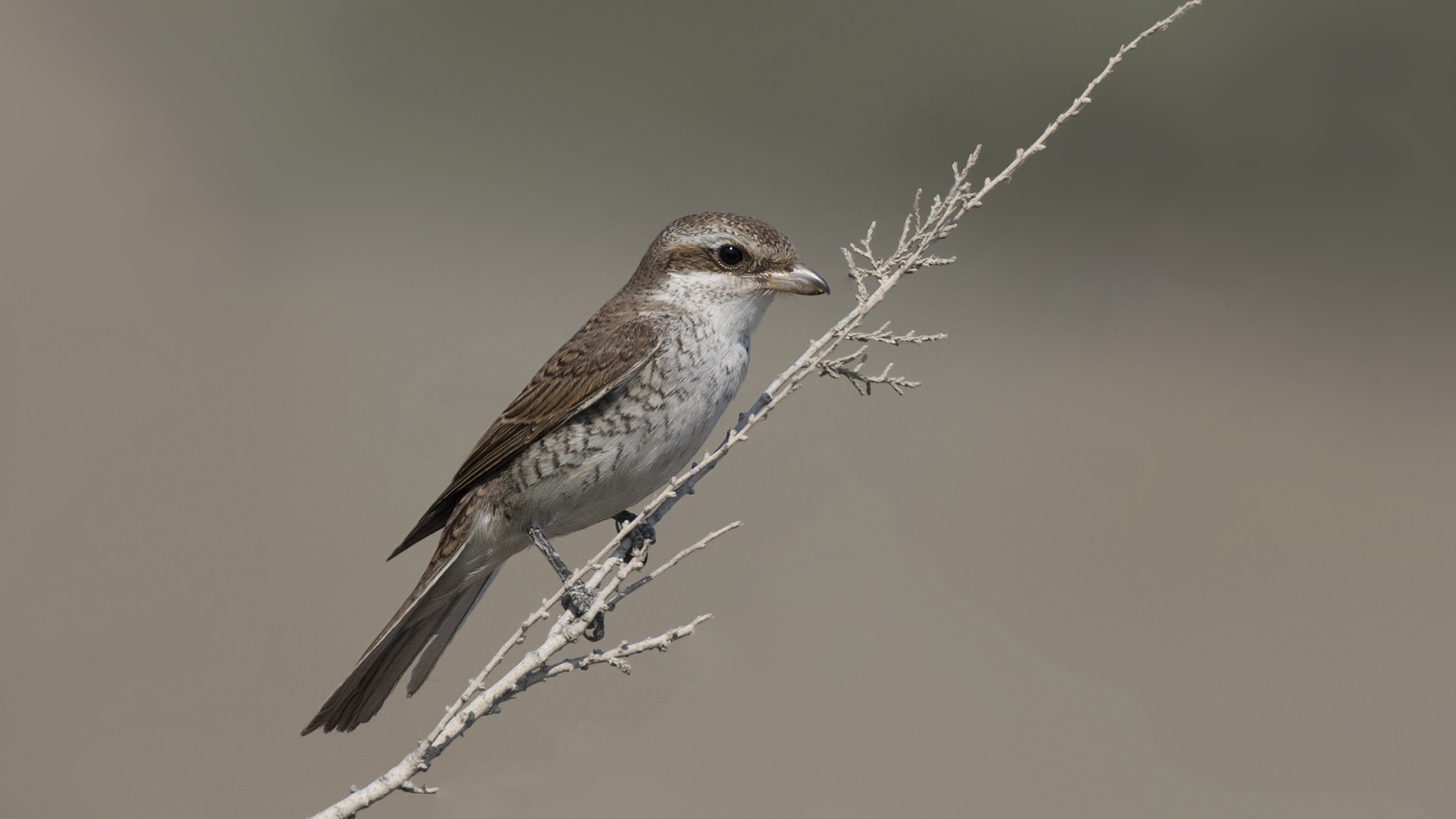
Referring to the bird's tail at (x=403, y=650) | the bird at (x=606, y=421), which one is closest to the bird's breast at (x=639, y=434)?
the bird at (x=606, y=421)

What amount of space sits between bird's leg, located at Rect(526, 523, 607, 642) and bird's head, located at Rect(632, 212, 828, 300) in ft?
2.30

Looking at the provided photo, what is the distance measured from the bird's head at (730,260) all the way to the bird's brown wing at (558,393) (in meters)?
0.19

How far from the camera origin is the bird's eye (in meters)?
2.78

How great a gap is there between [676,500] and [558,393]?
578 millimetres

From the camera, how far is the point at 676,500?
234 cm

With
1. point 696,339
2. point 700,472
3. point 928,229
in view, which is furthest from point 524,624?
point 928,229

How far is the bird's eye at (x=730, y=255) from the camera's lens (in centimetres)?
278

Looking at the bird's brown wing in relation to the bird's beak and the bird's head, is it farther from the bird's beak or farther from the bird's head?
the bird's beak

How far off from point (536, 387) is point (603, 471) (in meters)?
0.32

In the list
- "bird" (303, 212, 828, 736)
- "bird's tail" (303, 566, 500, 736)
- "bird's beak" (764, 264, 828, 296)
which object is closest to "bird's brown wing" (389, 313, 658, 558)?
"bird" (303, 212, 828, 736)

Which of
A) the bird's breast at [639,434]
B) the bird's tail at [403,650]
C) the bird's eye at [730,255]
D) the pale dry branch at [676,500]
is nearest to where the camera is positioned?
the pale dry branch at [676,500]

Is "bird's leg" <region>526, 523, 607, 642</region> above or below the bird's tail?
above

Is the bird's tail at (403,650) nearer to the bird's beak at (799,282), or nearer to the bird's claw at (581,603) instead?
the bird's claw at (581,603)

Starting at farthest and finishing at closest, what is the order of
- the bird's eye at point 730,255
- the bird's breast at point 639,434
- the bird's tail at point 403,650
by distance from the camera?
the bird's eye at point 730,255 < the bird's breast at point 639,434 < the bird's tail at point 403,650
